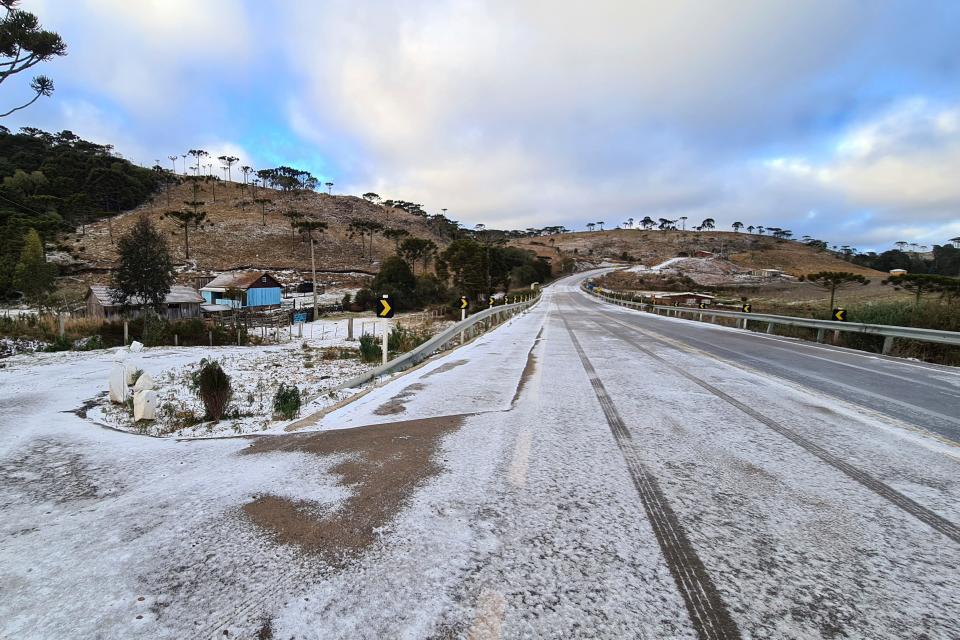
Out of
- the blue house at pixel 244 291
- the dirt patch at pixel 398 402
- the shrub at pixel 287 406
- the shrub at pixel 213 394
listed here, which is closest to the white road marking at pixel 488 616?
the dirt patch at pixel 398 402

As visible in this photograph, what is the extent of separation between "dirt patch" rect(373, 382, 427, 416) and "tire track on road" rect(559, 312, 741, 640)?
269 cm

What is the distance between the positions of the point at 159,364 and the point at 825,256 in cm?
18802

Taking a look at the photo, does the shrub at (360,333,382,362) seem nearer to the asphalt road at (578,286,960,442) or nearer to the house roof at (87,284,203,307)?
the asphalt road at (578,286,960,442)

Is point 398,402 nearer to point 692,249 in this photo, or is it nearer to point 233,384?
point 233,384

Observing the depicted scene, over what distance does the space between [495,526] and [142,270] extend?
41.7 meters

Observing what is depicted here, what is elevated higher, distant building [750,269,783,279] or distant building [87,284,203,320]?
distant building [750,269,783,279]

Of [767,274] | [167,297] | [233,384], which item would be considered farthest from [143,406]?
[767,274]

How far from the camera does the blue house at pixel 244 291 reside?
2011 inches

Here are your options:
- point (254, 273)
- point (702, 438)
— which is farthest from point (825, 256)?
point (702, 438)

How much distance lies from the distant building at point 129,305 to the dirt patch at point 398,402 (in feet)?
131

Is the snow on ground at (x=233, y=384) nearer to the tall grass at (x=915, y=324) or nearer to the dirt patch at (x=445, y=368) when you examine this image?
the dirt patch at (x=445, y=368)

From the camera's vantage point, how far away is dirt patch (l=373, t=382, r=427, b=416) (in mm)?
4969

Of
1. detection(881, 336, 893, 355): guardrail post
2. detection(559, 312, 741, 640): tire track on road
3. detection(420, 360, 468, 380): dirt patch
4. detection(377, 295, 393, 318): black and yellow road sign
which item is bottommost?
detection(420, 360, 468, 380): dirt patch

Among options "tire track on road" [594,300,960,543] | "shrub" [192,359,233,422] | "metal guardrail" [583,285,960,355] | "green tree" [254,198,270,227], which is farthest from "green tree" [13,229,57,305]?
"green tree" [254,198,270,227]
